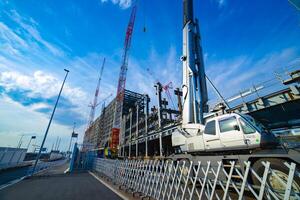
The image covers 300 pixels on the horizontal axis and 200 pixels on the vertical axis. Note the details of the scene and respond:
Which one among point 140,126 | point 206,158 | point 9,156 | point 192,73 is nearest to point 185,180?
point 206,158

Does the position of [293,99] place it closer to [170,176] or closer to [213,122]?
[213,122]

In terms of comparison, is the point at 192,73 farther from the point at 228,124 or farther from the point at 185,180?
the point at 185,180

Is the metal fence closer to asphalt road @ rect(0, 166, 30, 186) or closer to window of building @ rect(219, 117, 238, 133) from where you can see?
window of building @ rect(219, 117, 238, 133)

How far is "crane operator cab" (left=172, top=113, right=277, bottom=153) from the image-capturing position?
5.32 m

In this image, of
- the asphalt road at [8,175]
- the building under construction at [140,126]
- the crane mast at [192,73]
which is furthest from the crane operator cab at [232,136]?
the asphalt road at [8,175]

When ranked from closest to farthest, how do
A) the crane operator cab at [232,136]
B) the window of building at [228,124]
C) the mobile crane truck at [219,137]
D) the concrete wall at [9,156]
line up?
the mobile crane truck at [219,137]
the crane operator cab at [232,136]
the window of building at [228,124]
the concrete wall at [9,156]

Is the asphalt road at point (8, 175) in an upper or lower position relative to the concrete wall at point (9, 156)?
lower

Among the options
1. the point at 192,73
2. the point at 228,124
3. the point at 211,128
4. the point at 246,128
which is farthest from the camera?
the point at 192,73

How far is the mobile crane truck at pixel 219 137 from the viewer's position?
433cm

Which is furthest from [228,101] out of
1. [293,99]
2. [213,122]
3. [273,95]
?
[213,122]

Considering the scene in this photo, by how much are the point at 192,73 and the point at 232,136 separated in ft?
18.8

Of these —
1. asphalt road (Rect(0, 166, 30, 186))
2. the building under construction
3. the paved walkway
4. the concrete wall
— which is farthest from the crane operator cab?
the concrete wall

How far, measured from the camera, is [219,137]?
20.3 feet

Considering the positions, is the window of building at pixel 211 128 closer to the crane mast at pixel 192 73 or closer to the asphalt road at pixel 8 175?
the crane mast at pixel 192 73
